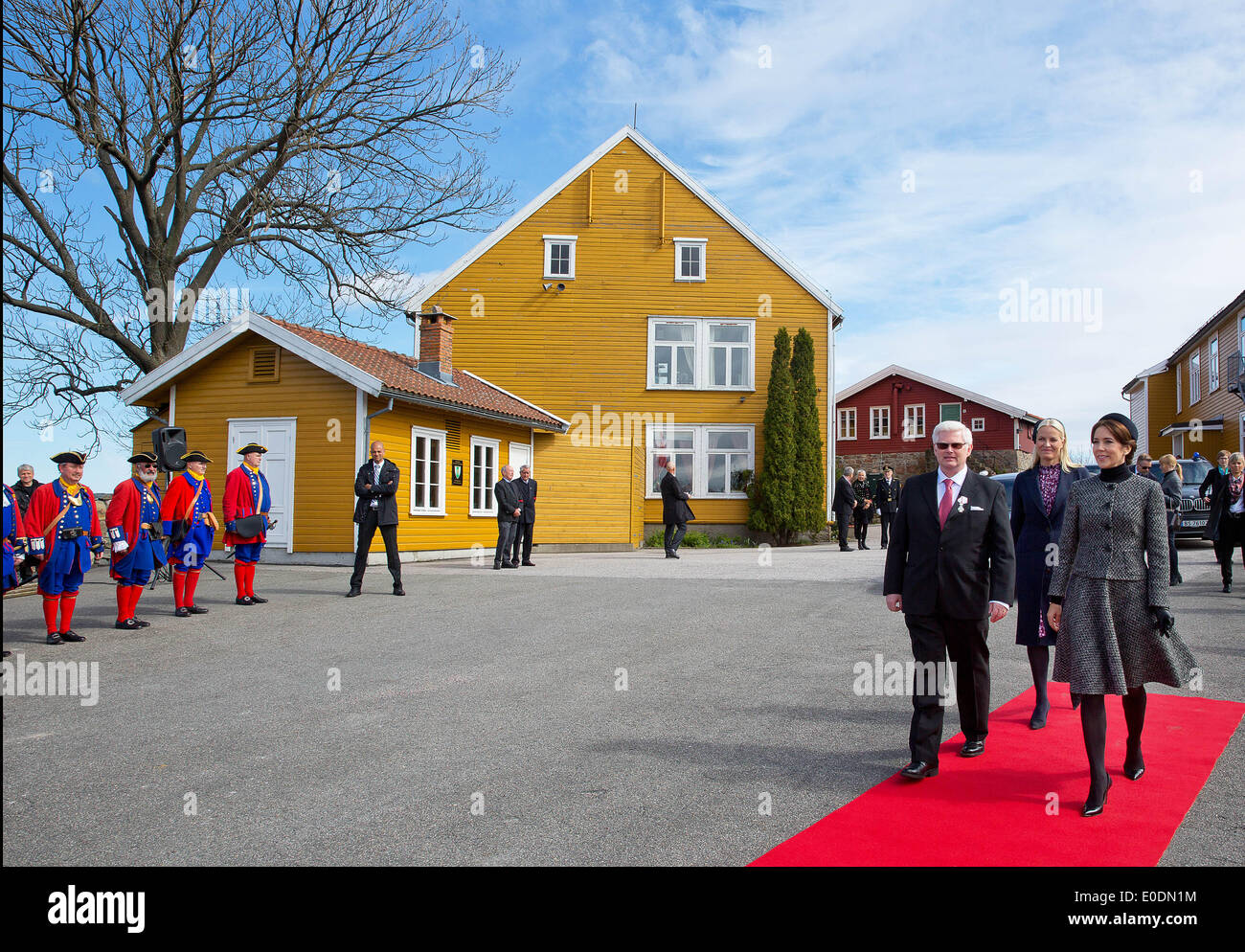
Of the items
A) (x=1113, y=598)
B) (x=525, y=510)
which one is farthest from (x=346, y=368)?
(x=1113, y=598)

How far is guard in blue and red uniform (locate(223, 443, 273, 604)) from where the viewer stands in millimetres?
12305

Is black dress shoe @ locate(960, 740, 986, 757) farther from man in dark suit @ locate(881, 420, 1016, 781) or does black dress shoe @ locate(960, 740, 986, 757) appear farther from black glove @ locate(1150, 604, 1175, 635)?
black glove @ locate(1150, 604, 1175, 635)

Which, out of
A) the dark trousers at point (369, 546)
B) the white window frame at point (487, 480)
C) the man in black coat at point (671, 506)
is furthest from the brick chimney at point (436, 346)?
the dark trousers at point (369, 546)

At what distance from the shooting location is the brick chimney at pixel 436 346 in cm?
2256

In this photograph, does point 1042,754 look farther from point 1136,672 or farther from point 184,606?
point 184,606

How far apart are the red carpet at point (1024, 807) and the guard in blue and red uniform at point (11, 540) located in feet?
27.2

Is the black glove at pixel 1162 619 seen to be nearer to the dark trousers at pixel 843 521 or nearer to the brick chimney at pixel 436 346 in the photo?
the dark trousers at pixel 843 521

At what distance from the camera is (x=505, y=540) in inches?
695

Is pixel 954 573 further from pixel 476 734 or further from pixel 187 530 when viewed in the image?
pixel 187 530

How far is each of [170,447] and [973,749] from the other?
13.1m

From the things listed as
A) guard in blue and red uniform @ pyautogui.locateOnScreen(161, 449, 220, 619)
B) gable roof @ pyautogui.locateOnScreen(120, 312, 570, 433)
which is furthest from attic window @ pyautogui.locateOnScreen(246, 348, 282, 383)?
guard in blue and red uniform @ pyautogui.locateOnScreen(161, 449, 220, 619)

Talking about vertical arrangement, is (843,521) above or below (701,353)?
below

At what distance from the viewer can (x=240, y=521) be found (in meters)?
12.2
